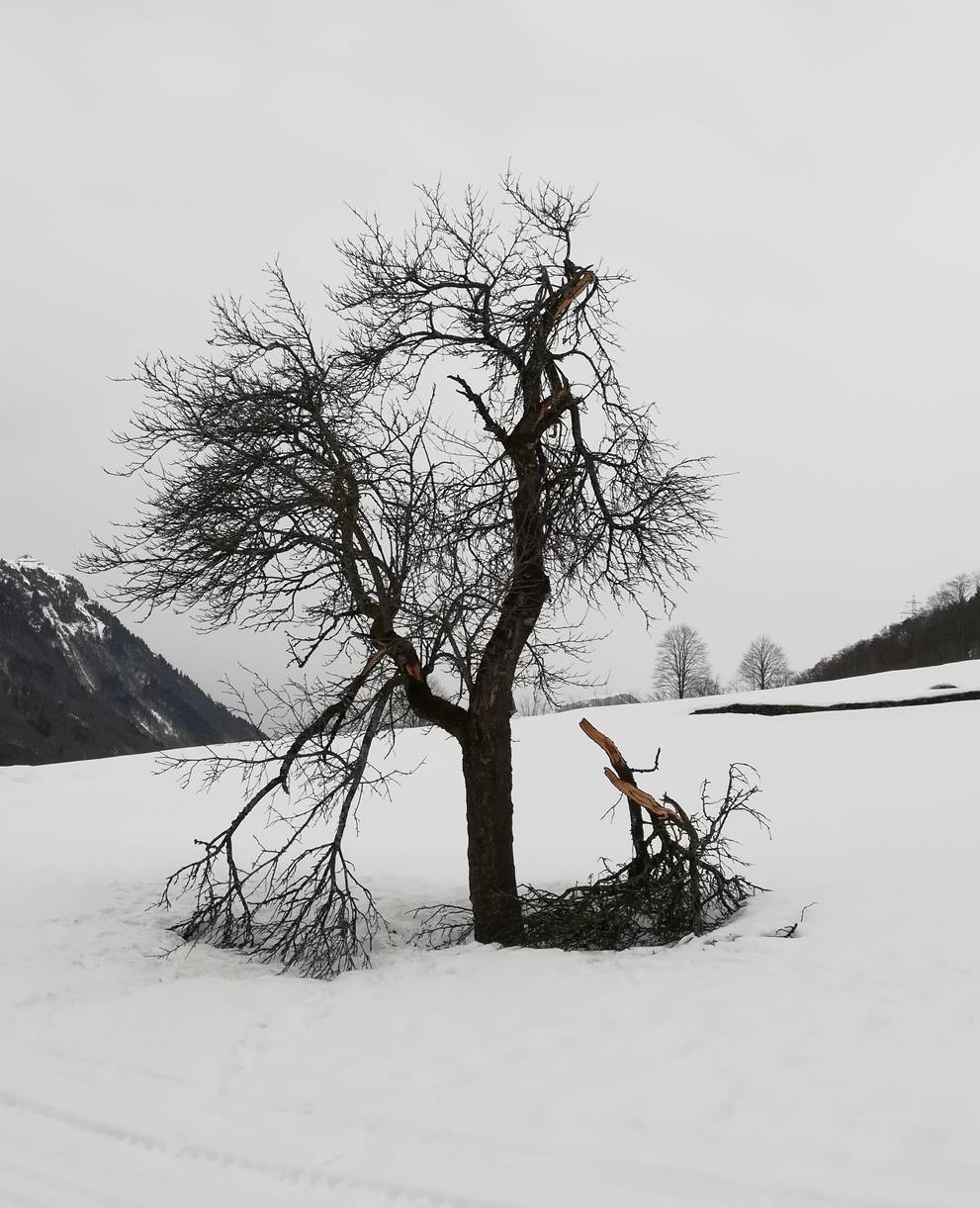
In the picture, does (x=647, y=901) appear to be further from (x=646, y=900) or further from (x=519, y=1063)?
(x=519, y=1063)

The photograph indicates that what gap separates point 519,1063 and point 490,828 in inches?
129

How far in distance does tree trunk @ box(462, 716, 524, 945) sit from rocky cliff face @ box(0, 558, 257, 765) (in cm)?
9250

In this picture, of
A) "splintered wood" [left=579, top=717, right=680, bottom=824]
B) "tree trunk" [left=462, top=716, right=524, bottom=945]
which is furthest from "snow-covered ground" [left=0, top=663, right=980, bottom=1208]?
"splintered wood" [left=579, top=717, right=680, bottom=824]

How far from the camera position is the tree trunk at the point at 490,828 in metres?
8.76

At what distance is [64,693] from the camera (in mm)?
151875

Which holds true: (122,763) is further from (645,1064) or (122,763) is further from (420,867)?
(645,1064)

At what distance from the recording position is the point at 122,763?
25.4 meters

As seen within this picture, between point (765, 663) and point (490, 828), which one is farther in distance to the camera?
point (765, 663)

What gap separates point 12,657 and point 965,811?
160m

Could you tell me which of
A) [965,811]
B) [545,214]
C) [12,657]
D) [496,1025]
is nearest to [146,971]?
[496,1025]

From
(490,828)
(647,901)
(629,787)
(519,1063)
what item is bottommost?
(519,1063)

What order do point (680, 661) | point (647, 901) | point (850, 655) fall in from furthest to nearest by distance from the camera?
point (850, 655) → point (680, 661) → point (647, 901)

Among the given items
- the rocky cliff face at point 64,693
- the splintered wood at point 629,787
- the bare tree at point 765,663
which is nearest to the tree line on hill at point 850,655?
the bare tree at point 765,663

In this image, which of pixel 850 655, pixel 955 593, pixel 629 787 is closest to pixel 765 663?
pixel 850 655
